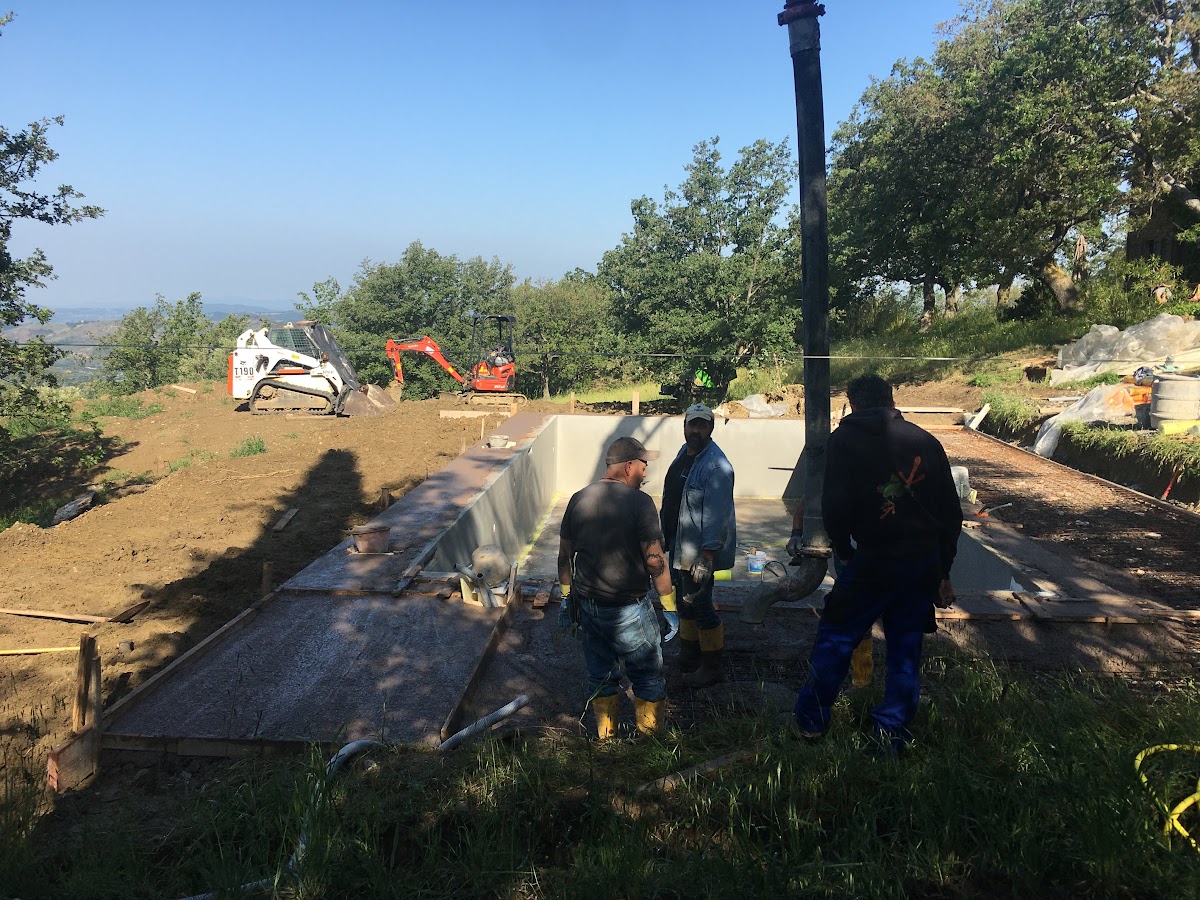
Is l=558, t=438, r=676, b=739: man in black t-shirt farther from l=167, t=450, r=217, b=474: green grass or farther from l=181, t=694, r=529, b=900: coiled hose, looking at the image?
l=167, t=450, r=217, b=474: green grass

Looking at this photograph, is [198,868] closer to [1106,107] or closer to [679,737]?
[679,737]

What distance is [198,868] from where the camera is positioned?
2275 mm

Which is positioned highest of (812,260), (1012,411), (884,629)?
(812,260)

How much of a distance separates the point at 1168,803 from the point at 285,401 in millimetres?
16970

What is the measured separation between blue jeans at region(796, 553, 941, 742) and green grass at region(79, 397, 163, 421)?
59.7 ft

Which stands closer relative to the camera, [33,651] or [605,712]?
[605,712]

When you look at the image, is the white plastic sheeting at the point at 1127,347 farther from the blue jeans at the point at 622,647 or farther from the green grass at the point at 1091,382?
the blue jeans at the point at 622,647

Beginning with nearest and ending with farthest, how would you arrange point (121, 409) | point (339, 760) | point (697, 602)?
point (339, 760), point (697, 602), point (121, 409)

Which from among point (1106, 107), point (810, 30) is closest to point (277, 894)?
point (810, 30)

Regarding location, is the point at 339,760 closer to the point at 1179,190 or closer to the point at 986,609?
the point at 986,609

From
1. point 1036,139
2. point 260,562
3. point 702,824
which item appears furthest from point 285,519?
point 1036,139

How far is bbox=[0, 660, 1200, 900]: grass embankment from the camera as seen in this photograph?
203 cm

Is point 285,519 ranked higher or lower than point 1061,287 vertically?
lower

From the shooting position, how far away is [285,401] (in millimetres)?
16500
